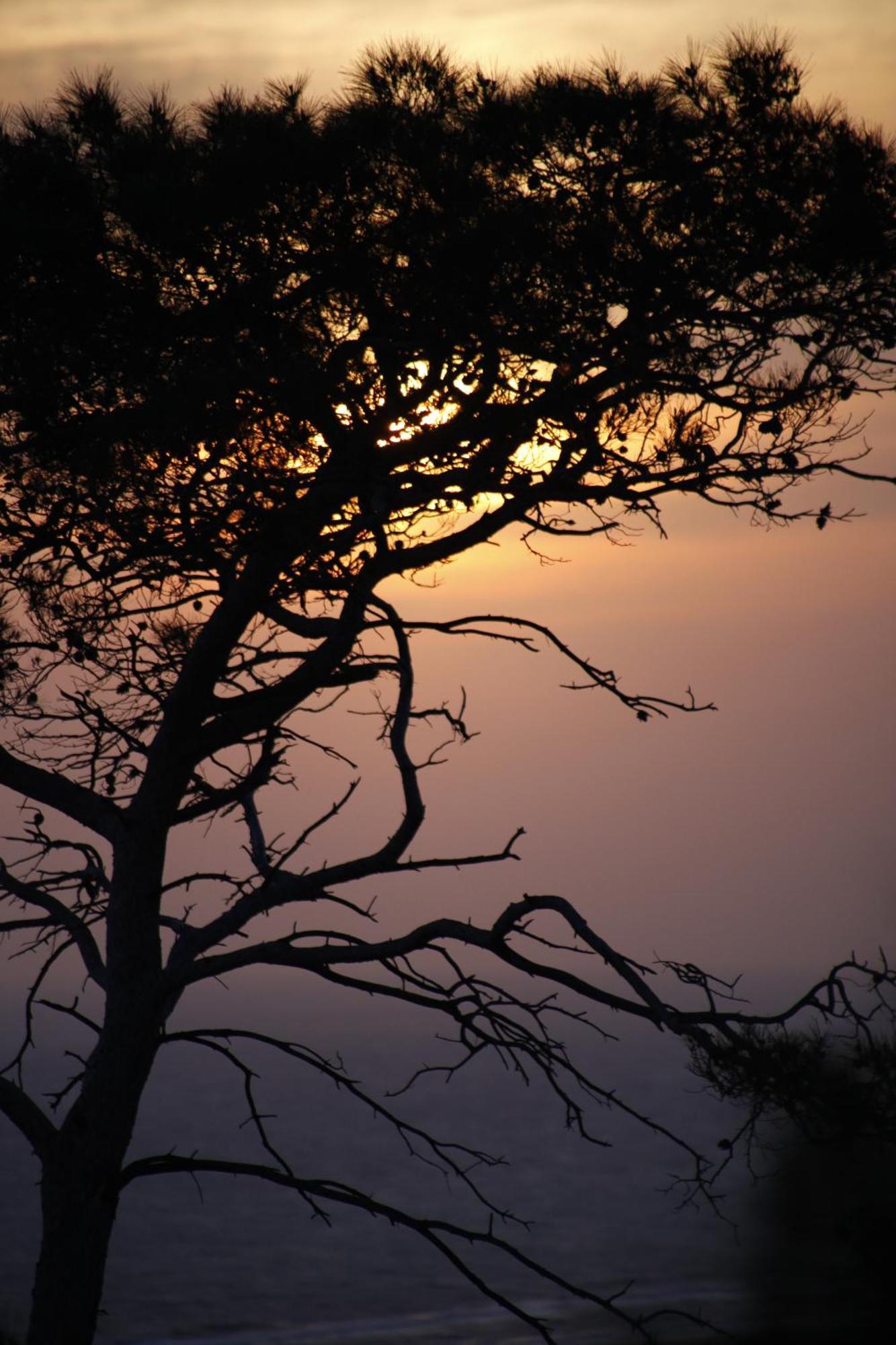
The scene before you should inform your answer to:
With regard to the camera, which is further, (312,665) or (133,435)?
(312,665)

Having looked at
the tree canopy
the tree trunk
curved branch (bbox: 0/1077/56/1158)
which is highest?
the tree canopy

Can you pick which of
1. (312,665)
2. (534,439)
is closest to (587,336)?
(534,439)

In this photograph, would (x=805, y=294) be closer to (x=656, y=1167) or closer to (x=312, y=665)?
(x=312, y=665)

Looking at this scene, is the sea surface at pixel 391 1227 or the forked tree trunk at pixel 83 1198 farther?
the sea surface at pixel 391 1227

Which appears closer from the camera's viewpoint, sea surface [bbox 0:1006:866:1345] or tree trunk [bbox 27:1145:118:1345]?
tree trunk [bbox 27:1145:118:1345]

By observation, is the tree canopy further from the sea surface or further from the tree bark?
the sea surface

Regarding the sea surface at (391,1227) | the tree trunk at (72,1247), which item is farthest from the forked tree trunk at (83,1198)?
the sea surface at (391,1227)

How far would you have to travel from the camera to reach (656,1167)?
55469 millimetres

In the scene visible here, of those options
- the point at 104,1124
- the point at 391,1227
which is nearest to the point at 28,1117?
the point at 104,1124

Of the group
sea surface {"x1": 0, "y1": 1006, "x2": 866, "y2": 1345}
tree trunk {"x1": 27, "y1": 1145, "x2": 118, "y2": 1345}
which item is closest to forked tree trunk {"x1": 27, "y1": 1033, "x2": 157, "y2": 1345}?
tree trunk {"x1": 27, "y1": 1145, "x2": 118, "y2": 1345}

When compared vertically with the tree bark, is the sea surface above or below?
above

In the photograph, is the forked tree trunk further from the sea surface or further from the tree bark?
the sea surface

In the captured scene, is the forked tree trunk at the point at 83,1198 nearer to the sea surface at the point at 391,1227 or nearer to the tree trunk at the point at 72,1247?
the tree trunk at the point at 72,1247

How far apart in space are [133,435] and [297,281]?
82cm
